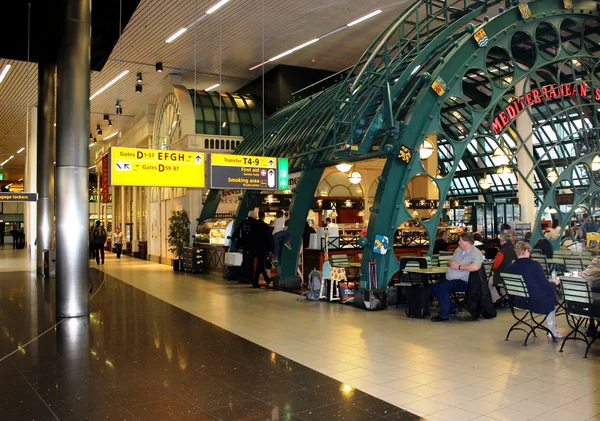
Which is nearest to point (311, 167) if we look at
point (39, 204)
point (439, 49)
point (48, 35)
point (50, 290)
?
point (439, 49)

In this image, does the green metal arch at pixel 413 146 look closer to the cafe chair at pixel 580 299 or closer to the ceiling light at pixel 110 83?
the cafe chair at pixel 580 299

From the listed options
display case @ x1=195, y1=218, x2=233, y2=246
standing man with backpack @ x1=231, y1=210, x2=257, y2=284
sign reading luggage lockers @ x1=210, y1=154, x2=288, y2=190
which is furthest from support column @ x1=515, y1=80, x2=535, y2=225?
sign reading luggage lockers @ x1=210, y1=154, x2=288, y2=190

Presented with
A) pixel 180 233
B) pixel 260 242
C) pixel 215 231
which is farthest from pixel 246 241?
pixel 180 233

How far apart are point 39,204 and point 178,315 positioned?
1016 cm

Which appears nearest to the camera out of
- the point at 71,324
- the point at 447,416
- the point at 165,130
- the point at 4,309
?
the point at 447,416

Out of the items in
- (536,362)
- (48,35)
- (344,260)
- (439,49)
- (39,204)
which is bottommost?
(536,362)

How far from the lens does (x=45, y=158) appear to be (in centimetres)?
1672

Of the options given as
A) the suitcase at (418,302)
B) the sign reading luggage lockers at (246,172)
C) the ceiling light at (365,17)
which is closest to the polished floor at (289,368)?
the suitcase at (418,302)

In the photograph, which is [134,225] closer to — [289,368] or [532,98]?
[532,98]

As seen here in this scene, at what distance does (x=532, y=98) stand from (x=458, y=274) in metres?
5.85

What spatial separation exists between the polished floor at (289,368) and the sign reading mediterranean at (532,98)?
4.51 metres

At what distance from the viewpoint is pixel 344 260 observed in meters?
11.5

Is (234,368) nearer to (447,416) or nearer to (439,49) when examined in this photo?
(447,416)

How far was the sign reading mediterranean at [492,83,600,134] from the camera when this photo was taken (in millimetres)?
11773
